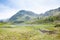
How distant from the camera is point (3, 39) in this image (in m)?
29.2

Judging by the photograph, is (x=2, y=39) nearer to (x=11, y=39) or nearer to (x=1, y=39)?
(x=1, y=39)

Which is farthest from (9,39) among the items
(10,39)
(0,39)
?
(0,39)

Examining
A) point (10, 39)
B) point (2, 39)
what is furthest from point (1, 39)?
point (10, 39)

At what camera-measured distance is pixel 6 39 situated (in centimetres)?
2966

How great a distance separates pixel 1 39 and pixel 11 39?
96.4 inches

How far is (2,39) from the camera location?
29.0 metres

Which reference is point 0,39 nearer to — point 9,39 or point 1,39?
point 1,39

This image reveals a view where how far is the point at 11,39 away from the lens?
30203mm

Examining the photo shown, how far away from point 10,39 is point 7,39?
2.40 feet

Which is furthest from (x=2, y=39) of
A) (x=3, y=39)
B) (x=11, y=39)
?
(x=11, y=39)

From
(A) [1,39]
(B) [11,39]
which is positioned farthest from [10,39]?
(A) [1,39]

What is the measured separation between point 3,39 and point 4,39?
0.29 metres

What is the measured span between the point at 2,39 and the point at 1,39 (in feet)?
0.89

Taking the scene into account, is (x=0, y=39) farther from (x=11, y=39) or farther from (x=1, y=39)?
(x=11, y=39)
